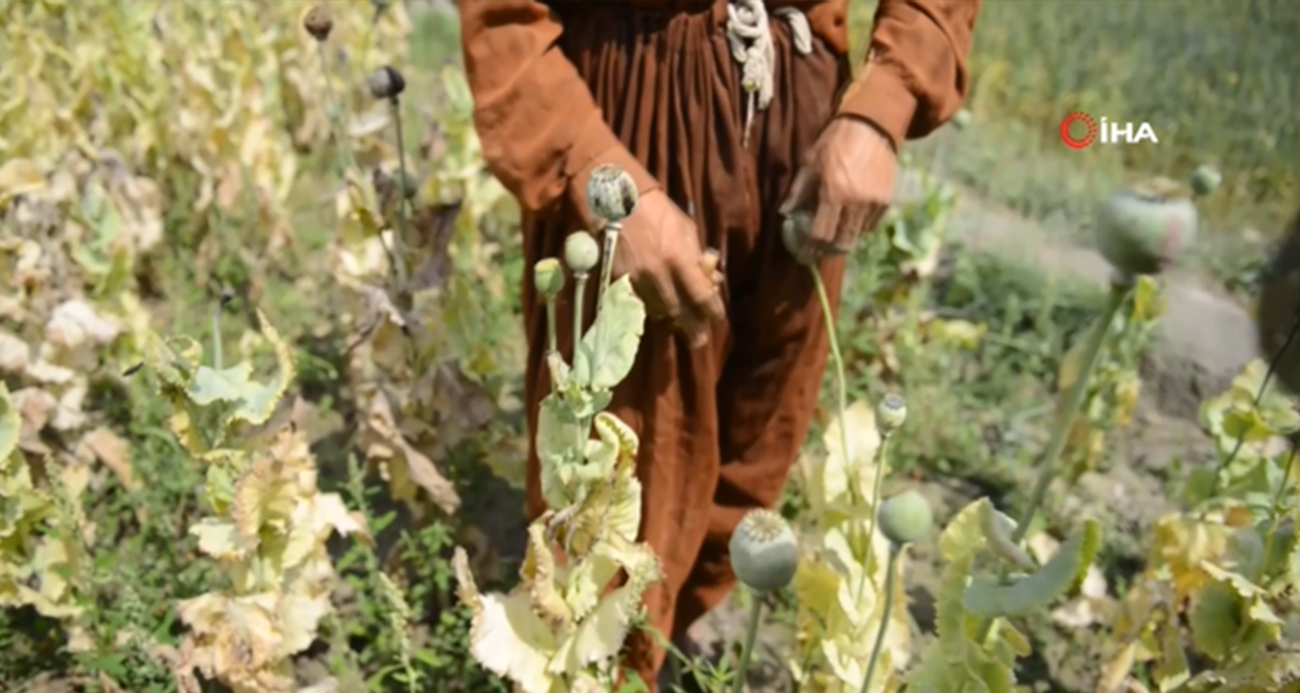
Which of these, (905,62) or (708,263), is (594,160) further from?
(905,62)

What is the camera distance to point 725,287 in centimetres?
119

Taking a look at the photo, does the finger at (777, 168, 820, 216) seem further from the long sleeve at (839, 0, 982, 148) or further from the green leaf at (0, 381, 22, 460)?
the green leaf at (0, 381, 22, 460)

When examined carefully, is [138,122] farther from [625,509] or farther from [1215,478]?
[1215,478]

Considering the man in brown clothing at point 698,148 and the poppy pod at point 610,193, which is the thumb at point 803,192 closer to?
the man in brown clothing at point 698,148

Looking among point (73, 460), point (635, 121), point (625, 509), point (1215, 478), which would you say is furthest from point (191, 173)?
point (1215, 478)

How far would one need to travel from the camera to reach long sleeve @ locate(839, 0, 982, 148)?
1096mm

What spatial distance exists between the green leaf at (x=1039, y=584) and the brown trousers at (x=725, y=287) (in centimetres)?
43

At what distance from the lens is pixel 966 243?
268cm

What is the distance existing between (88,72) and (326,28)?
96cm

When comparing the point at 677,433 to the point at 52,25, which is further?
the point at 52,25

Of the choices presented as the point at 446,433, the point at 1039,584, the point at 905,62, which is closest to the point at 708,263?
the point at 905,62

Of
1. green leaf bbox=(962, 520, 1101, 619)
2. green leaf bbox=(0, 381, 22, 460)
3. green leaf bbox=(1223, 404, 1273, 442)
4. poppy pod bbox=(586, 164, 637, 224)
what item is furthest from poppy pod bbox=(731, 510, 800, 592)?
green leaf bbox=(1223, 404, 1273, 442)

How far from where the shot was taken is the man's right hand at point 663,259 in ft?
3.27

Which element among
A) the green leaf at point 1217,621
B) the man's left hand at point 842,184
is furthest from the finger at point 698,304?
the green leaf at point 1217,621
